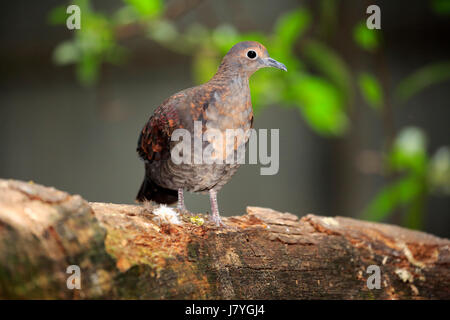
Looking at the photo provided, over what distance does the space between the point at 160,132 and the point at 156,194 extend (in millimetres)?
397

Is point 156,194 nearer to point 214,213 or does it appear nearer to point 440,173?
point 214,213

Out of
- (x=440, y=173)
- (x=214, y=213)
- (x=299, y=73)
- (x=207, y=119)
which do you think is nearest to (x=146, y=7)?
(x=299, y=73)

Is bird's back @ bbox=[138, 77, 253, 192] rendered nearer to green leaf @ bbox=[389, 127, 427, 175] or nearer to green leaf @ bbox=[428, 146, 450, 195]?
green leaf @ bbox=[389, 127, 427, 175]

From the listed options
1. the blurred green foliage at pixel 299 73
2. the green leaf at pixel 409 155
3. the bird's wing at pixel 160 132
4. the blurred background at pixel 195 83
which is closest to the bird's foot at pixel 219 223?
the bird's wing at pixel 160 132

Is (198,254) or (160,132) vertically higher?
(160,132)

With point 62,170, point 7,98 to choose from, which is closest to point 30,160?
point 62,170

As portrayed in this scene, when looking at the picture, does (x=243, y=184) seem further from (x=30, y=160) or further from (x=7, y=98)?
(x=7, y=98)

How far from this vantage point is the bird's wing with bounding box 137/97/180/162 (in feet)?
6.23

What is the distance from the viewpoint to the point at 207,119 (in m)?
1.85

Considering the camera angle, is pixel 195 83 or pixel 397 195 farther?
pixel 195 83

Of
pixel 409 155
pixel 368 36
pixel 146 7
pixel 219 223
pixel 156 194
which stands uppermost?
pixel 146 7

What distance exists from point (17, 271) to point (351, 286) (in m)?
1.24

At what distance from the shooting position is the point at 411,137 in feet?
10.1

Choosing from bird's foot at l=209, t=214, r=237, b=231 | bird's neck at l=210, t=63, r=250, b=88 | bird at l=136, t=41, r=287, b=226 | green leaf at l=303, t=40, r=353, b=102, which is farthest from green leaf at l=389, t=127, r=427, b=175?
bird's foot at l=209, t=214, r=237, b=231
